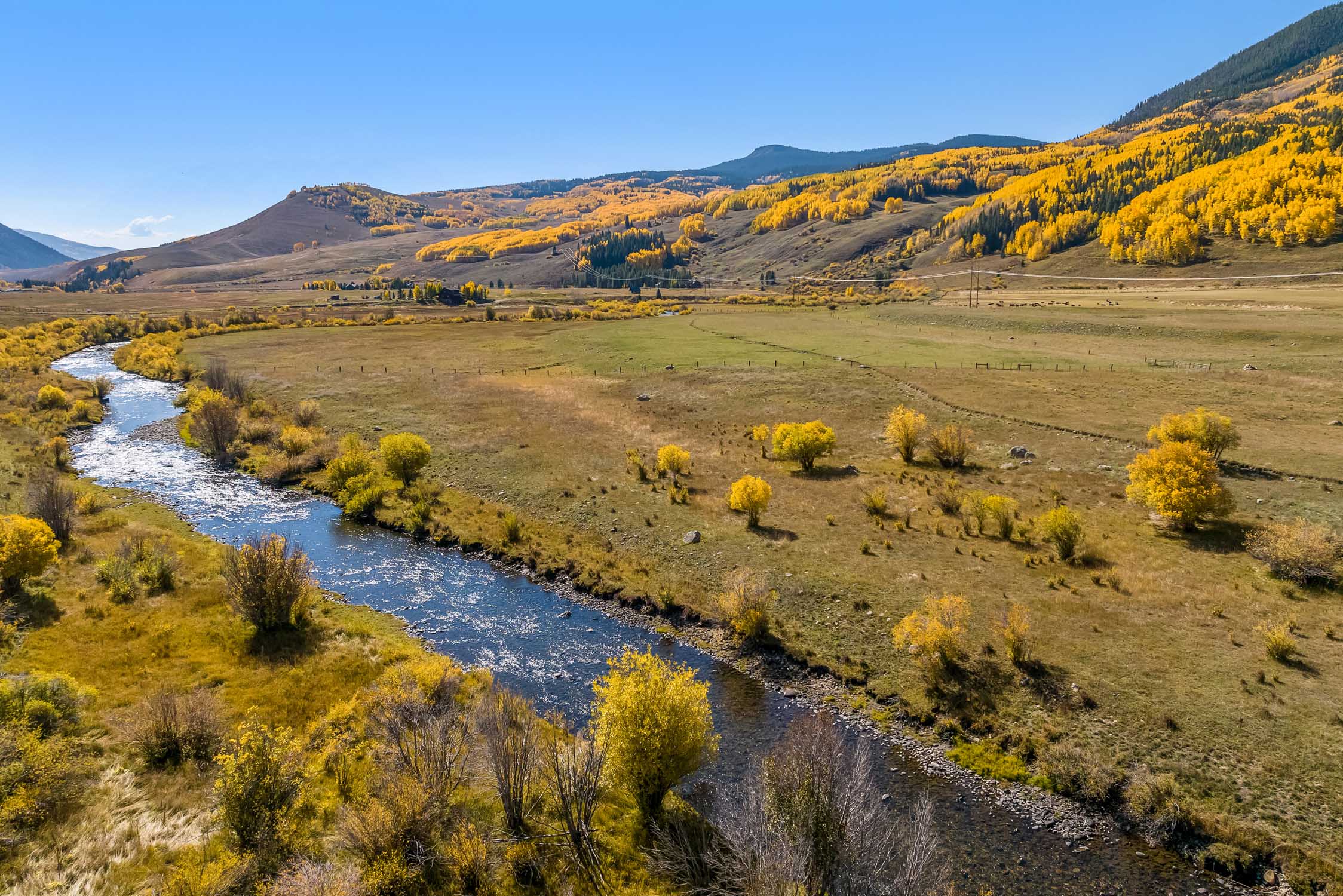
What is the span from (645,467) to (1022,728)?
33.6 metres

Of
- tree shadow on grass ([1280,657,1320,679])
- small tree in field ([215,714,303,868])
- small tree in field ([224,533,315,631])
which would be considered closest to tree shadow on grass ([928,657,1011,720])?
tree shadow on grass ([1280,657,1320,679])

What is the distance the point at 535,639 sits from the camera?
104 feet

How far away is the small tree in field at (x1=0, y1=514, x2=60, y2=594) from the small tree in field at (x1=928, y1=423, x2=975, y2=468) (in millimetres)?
56597

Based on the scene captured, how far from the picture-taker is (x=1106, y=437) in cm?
5028

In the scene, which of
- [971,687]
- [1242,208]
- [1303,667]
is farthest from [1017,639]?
[1242,208]

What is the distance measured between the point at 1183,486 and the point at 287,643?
4847cm

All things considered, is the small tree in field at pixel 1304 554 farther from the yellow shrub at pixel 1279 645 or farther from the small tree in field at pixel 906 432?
the small tree in field at pixel 906 432

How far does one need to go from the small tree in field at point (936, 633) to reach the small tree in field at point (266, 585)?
29107 mm

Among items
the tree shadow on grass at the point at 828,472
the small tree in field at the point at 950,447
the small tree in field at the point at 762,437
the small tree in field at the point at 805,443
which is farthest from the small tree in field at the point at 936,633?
the small tree in field at the point at 762,437

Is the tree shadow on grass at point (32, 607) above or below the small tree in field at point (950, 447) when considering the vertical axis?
below

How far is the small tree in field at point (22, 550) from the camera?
3048 centimetres

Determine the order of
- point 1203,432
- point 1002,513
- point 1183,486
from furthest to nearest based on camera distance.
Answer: point 1203,432 < point 1002,513 < point 1183,486

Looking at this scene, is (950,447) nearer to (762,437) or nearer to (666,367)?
(762,437)

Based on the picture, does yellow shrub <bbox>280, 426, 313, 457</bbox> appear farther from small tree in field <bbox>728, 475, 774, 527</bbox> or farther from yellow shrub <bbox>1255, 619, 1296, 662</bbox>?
yellow shrub <bbox>1255, 619, 1296, 662</bbox>
